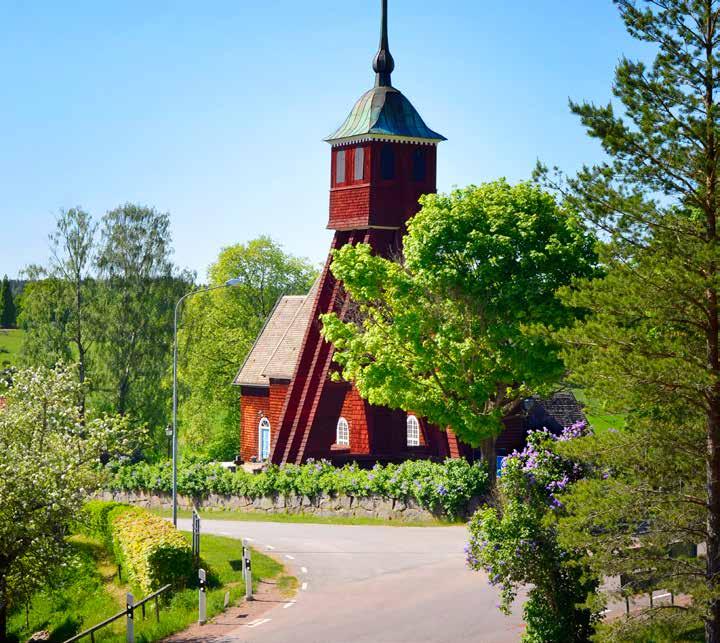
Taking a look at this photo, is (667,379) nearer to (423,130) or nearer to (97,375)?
(423,130)

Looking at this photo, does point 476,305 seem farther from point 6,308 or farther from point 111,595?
point 6,308

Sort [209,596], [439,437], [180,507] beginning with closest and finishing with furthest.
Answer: [209,596] < [180,507] < [439,437]

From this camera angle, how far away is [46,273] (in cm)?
6388

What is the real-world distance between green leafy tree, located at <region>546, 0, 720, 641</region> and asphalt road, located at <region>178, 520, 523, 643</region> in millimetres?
6608

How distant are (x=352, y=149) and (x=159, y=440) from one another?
25586 mm

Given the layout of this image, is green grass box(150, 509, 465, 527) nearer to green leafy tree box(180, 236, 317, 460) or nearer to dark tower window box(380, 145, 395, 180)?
dark tower window box(380, 145, 395, 180)

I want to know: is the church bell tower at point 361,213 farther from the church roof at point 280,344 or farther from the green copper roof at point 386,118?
the church roof at point 280,344

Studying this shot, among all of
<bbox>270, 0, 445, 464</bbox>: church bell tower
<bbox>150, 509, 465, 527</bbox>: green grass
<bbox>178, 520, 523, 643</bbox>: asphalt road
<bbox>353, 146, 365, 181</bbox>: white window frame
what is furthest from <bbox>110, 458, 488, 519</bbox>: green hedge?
<bbox>353, 146, 365, 181</bbox>: white window frame

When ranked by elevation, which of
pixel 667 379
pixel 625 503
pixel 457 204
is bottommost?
pixel 625 503

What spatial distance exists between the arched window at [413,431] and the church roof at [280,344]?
724 centimetres

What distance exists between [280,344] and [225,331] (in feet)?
62.3

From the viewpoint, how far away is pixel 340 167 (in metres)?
52.4

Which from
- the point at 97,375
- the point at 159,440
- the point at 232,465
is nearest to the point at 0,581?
the point at 232,465

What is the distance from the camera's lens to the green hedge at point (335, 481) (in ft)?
127
